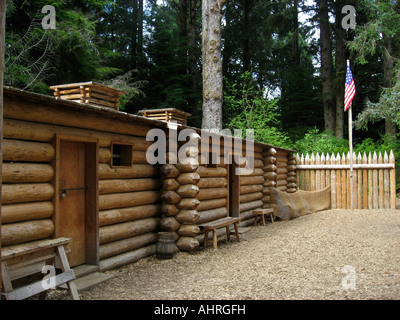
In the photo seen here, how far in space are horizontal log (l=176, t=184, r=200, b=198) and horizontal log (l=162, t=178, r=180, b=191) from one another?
0.12m

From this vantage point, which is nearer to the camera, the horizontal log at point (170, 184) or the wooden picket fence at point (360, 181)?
the horizontal log at point (170, 184)

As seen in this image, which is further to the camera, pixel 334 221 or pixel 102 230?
pixel 334 221

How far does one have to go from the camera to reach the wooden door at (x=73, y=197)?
6.10 m

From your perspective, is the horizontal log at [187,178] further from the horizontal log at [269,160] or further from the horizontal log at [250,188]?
the horizontal log at [269,160]

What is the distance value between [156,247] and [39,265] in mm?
2805

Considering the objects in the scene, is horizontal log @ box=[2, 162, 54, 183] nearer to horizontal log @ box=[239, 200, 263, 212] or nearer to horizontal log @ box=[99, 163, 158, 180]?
horizontal log @ box=[99, 163, 158, 180]

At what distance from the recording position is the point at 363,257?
733 centimetres

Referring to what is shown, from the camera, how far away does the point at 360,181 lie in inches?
566

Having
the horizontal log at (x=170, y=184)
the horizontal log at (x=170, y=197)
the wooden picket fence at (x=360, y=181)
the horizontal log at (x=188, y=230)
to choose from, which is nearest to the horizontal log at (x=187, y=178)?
the horizontal log at (x=170, y=184)

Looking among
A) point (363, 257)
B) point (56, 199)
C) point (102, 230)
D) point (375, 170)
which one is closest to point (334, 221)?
point (375, 170)

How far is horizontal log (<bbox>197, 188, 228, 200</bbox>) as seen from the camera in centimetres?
945

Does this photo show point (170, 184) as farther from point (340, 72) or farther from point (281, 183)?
point (340, 72)

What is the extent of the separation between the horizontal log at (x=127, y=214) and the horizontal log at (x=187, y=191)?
23.6 inches
